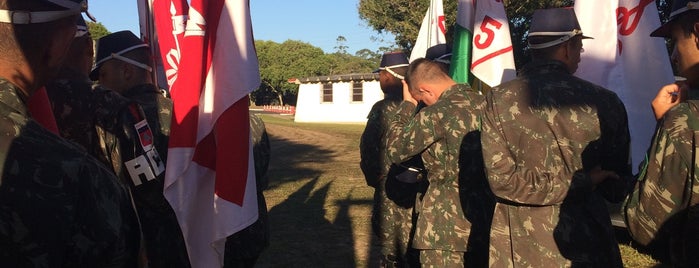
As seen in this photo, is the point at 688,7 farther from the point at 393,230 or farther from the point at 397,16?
the point at 397,16

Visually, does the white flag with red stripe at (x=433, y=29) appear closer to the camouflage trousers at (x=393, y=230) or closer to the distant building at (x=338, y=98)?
the camouflage trousers at (x=393, y=230)

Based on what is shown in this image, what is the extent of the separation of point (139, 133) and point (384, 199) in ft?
8.09

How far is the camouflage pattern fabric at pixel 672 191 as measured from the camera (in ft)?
5.94

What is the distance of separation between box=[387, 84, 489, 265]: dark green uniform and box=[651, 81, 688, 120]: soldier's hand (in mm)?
1376

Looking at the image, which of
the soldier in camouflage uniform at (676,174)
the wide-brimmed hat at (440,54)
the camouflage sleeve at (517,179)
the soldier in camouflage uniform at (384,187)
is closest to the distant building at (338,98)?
the wide-brimmed hat at (440,54)

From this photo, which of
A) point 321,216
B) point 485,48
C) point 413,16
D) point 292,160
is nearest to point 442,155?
point 485,48

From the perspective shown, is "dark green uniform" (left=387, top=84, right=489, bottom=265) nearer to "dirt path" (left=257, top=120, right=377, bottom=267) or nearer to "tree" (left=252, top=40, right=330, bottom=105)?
"dirt path" (left=257, top=120, right=377, bottom=267)

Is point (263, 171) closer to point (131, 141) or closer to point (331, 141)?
point (131, 141)

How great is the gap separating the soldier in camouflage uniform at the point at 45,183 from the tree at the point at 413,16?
2272 centimetres

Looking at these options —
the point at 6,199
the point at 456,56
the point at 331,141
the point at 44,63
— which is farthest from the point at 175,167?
the point at 331,141

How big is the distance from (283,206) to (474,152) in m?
5.86

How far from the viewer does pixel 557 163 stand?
2734 millimetres

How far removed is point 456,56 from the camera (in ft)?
14.2

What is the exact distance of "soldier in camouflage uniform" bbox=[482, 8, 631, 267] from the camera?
2725 mm
